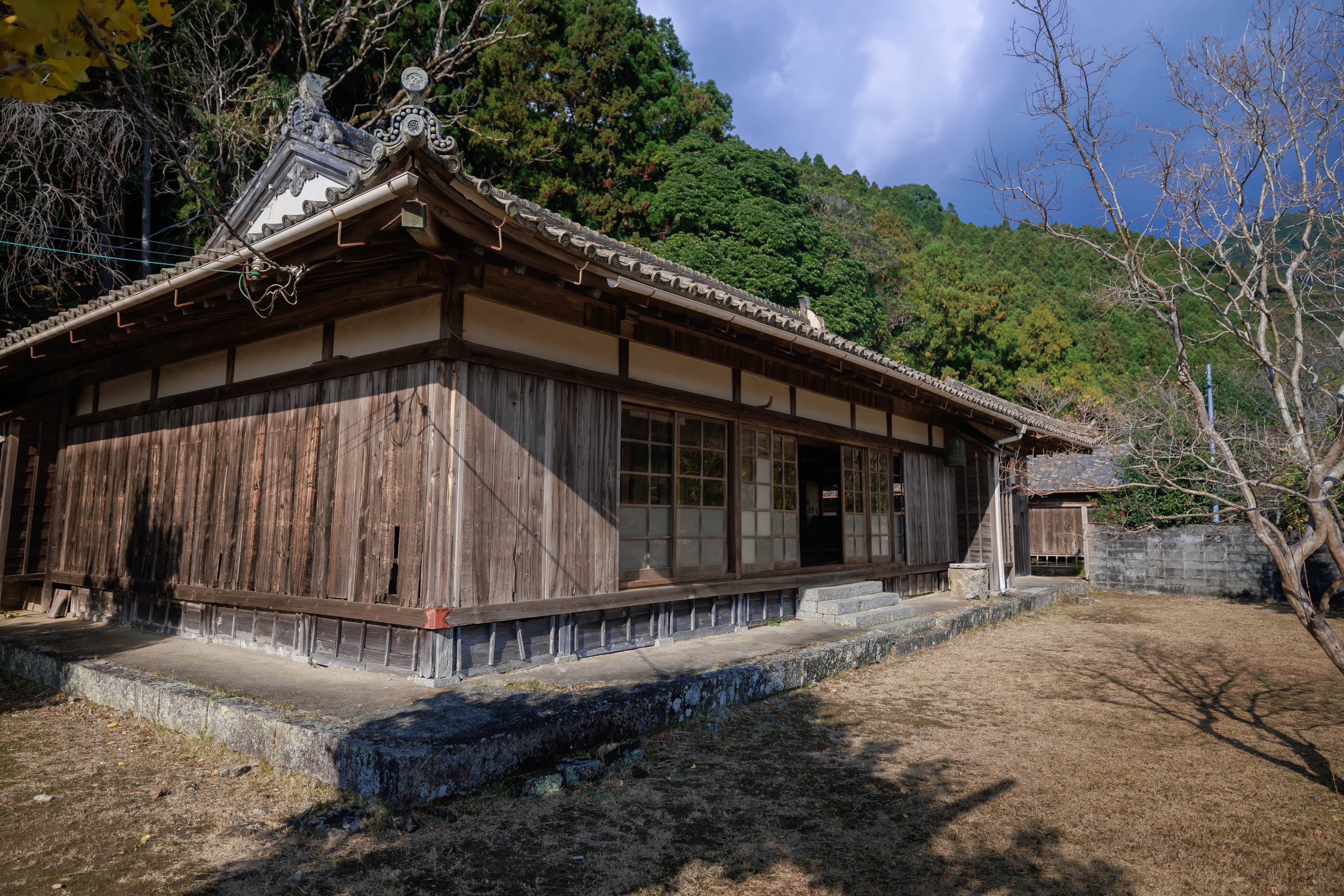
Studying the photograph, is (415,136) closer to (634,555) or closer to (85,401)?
(634,555)

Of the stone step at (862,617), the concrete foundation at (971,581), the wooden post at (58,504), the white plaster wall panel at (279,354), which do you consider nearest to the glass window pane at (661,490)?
the stone step at (862,617)

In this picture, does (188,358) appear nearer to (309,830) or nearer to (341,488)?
(341,488)

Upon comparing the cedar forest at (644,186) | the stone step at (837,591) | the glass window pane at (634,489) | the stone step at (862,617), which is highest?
the cedar forest at (644,186)

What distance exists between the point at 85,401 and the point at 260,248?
6.07 meters

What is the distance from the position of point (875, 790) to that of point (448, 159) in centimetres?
391

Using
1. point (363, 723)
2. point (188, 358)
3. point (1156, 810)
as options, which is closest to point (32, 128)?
point (188, 358)

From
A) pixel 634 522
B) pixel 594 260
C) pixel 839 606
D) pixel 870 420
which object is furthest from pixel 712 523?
pixel 870 420

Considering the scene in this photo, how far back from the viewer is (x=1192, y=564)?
47.2ft

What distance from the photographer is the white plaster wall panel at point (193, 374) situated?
698 centimetres

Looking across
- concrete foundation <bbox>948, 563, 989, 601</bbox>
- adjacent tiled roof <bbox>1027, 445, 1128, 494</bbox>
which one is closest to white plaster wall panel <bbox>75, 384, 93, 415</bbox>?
concrete foundation <bbox>948, 563, 989, 601</bbox>

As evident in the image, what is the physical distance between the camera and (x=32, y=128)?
1121cm

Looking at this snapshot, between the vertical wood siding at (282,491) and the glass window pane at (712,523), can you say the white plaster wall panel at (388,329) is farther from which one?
the glass window pane at (712,523)

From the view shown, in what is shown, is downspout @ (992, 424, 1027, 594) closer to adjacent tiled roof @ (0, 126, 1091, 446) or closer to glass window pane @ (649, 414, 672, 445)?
adjacent tiled roof @ (0, 126, 1091, 446)

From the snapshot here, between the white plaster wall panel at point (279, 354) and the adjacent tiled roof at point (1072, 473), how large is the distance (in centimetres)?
1493
